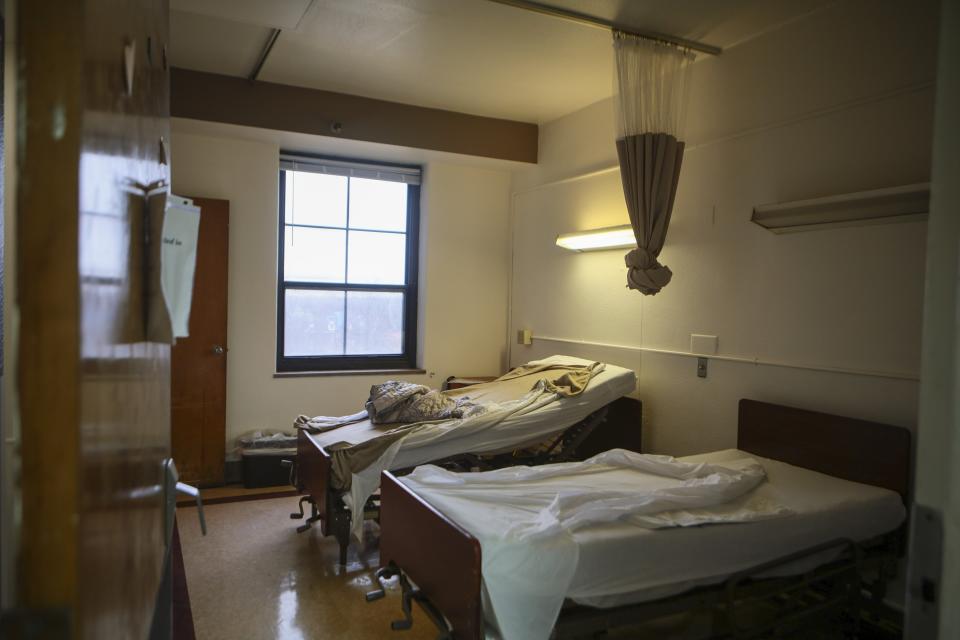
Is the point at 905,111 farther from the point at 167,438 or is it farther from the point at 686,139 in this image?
the point at 167,438

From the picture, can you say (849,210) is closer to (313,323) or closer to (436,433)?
(436,433)

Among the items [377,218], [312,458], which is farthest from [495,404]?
[377,218]

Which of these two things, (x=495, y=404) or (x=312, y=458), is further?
(x=495, y=404)

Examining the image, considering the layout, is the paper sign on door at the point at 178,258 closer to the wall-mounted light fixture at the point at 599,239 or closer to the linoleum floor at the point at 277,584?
the linoleum floor at the point at 277,584

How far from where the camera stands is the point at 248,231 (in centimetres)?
484

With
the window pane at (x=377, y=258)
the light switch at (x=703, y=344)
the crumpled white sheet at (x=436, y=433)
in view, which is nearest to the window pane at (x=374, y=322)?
the window pane at (x=377, y=258)

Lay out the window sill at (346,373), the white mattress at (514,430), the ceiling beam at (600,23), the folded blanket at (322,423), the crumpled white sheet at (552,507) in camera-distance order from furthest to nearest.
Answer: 1. the window sill at (346,373)
2. the folded blanket at (322,423)
3. the white mattress at (514,430)
4. the ceiling beam at (600,23)
5. the crumpled white sheet at (552,507)

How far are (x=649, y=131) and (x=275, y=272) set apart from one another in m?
2.98

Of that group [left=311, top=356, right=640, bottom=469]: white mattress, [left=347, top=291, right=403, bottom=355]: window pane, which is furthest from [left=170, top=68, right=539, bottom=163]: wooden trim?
[left=311, top=356, right=640, bottom=469]: white mattress

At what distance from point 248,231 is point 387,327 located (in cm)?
141

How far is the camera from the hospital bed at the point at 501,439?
3.32m

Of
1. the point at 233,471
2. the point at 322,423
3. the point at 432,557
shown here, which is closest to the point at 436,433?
the point at 322,423

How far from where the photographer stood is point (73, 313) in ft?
1.33

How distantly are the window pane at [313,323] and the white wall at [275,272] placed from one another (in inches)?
10.4
